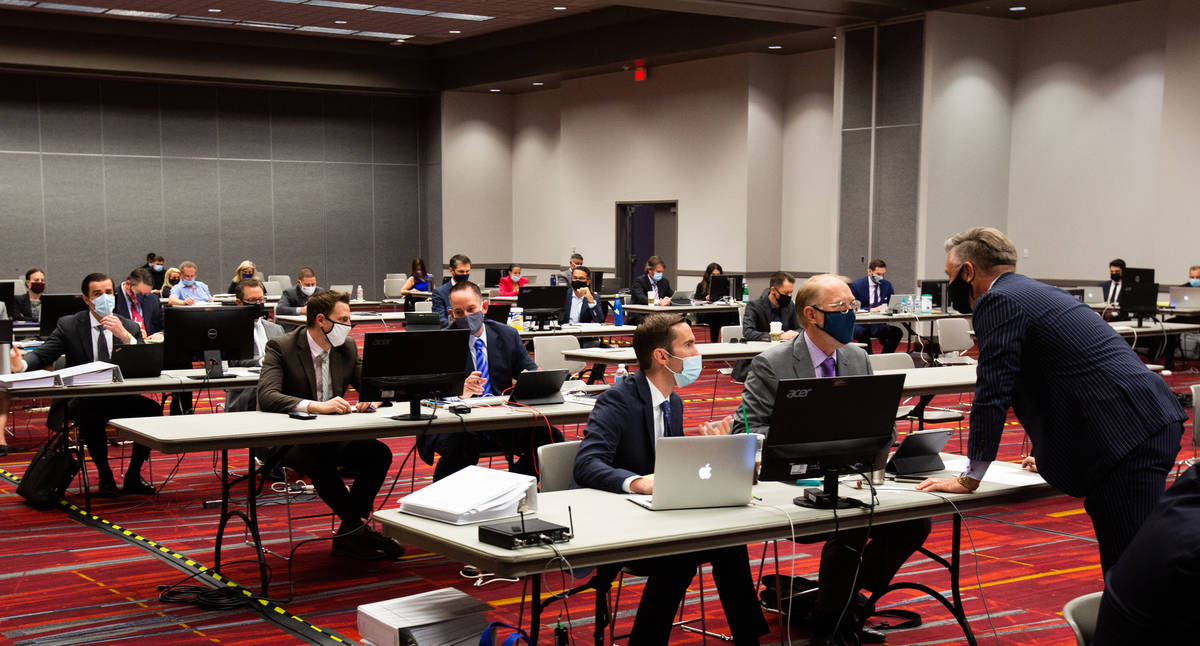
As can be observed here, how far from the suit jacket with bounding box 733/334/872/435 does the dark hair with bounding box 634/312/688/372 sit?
38cm

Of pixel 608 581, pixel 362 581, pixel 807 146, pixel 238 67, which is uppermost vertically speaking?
pixel 238 67

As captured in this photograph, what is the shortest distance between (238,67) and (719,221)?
9534mm

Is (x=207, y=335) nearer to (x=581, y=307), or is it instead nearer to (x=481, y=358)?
(x=481, y=358)

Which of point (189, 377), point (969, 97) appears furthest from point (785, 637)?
point (969, 97)

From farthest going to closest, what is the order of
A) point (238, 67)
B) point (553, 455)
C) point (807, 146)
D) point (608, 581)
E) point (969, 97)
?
point (238, 67) < point (807, 146) < point (969, 97) < point (553, 455) < point (608, 581)

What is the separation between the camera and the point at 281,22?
19.5 meters

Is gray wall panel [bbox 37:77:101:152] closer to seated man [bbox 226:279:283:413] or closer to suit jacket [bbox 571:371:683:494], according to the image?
seated man [bbox 226:279:283:413]

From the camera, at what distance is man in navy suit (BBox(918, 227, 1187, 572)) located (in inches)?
130

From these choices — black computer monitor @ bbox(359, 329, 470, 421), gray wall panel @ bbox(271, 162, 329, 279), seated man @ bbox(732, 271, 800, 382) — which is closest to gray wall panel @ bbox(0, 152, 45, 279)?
gray wall panel @ bbox(271, 162, 329, 279)

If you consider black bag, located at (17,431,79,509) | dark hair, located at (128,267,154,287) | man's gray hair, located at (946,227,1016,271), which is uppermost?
man's gray hair, located at (946,227,1016,271)

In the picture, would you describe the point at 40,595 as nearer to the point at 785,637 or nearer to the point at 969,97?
the point at 785,637

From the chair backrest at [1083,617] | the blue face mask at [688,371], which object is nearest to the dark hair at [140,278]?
the blue face mask at [688,371]

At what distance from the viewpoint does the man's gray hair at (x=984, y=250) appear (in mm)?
3658

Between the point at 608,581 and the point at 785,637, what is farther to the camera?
the point at 785,637
